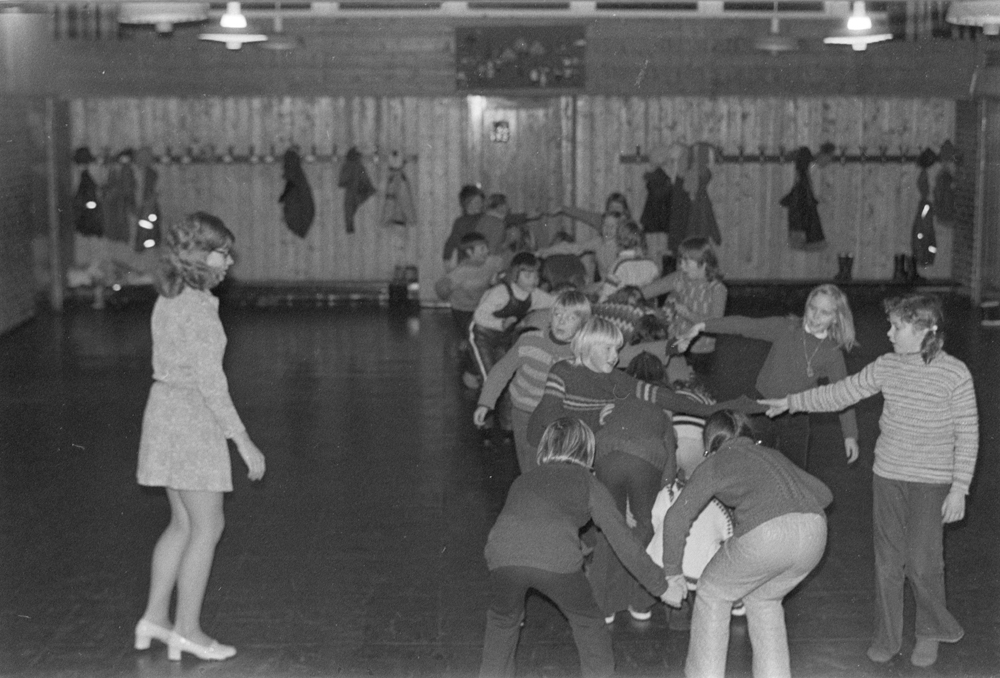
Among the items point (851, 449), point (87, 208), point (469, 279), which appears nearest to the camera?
point (851, 449)

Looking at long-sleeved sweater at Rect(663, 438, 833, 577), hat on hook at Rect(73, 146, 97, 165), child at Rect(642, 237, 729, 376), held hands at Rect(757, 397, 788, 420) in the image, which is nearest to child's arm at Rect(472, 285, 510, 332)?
child at Rect(642, 237, 729, 376)

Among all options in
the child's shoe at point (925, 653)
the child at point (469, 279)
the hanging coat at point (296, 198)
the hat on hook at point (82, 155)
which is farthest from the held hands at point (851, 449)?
the hat on hook at point (82, 155)

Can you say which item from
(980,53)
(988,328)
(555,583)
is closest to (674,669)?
(555,583)

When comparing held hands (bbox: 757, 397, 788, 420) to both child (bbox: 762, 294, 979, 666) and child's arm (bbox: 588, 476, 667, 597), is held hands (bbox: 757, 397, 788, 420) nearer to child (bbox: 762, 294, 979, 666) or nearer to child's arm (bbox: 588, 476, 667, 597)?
child (bbox: 762, 294, 979, 666)

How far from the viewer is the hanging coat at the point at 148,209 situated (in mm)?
18172

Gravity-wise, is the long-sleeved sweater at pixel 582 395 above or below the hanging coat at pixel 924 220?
below

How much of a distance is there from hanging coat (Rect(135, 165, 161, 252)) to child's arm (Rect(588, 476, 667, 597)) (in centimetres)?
1367

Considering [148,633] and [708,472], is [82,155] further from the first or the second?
[708,472]

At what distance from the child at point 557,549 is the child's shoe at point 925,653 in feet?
4.79

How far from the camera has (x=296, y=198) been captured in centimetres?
1833

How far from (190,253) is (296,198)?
1250 cm

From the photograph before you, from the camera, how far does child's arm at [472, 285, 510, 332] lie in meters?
9.91

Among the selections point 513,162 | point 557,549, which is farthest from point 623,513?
point 513,162

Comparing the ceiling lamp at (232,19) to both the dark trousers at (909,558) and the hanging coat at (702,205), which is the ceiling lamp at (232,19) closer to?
the hanging coat at (702,205)
